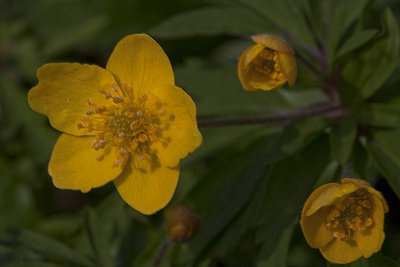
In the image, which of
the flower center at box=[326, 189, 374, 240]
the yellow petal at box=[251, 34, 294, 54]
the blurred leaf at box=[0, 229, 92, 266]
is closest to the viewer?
the flower center at box=[326, 189, 374, 240]

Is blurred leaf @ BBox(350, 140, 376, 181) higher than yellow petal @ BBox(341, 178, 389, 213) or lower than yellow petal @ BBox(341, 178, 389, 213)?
lower

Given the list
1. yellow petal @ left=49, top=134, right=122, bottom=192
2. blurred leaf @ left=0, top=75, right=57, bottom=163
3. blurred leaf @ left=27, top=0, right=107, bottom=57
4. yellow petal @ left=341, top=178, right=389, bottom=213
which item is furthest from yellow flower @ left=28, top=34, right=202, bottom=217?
blurred leaf @ left=27, top=0, right=107, bottom=57

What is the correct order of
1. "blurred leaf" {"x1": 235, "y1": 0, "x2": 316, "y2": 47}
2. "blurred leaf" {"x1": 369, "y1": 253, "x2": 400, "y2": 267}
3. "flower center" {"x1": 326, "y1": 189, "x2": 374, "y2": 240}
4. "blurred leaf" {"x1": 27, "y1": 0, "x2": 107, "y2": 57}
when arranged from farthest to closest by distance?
"blurred leaf" {"x1": 27, "y1": 0, "x2": 107, "y2": 57} → "blurred leaf" {"x1": 235, "y1": 0, "x2": 316, "y2": 47} → "blurred leaf" {"x1": 369, "y1": 253, "x2": 400, "y2": 267} → "flower center" {"x1": 326, "y1": 189, "x2": 374, "y2": 240}

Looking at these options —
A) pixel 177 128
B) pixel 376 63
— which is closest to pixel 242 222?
pixel 177 128

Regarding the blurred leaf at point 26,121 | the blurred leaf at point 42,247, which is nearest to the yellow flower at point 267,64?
the blurred leaf at point 42,247

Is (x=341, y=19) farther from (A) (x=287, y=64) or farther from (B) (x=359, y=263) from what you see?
(B) (x=359, y=263)

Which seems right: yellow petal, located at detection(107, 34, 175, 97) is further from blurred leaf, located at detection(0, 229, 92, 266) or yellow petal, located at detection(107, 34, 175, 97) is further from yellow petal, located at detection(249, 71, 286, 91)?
blurred leaf, located at detection(0, 229, 92, 266)

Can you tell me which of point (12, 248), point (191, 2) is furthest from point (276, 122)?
point (191, 2)
